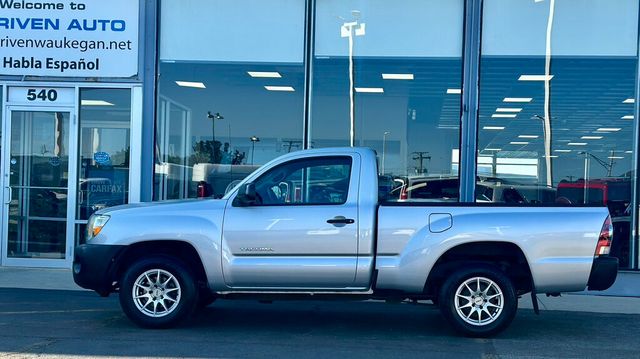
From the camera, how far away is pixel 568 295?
10016mm

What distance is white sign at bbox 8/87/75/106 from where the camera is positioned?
38.4ft

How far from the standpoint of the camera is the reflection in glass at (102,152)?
1171 centimetres

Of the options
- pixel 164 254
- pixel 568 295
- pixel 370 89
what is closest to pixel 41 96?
pixel 370 89

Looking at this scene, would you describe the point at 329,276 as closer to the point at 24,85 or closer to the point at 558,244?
the point at 558,244

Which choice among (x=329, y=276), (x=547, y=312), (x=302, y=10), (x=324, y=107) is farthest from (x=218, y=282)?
(x=302, y=10)

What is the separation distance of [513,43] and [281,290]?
21.2 feet

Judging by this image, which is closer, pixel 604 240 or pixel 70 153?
pixel 604 240

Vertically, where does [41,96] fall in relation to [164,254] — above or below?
above

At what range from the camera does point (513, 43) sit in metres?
11.2

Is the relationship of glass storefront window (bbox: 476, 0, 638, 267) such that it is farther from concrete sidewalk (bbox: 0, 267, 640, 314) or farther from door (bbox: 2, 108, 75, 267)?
door (bbox: 2, 108, 75, 267)

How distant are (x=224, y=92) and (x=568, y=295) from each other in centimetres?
647

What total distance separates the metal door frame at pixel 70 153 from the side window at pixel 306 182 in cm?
506

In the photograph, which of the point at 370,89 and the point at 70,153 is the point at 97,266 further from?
the point at 370,89

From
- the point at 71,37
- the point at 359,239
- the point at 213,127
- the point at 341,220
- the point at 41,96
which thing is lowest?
the point at 359,239
